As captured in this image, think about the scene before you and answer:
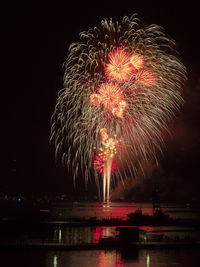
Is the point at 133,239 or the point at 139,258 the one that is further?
the point at 133,239

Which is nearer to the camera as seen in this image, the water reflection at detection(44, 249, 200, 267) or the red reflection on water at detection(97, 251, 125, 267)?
the red reflection on water at detection(97, 251, 125, 267)

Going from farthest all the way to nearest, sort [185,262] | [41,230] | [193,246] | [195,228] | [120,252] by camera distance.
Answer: [195,228]
[41,230]
[193,246]
[120,252]
[185,262]

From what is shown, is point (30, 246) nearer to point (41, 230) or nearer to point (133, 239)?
point (133, 239)

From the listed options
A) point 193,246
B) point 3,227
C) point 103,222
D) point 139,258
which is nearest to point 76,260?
point 139,258

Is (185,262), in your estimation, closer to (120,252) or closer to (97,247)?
(120,252)

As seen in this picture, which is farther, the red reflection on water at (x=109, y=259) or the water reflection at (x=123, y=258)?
the water reflection at (x=123, y=258)

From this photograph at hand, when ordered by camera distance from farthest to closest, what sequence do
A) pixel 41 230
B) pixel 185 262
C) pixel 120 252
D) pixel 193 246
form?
1. pixel 41 230
2. pixel 193 246
3. pixel 120 252
4. pixel 185 262

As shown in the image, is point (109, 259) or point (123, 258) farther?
point (123, 258)

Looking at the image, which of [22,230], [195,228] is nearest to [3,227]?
[22,230]

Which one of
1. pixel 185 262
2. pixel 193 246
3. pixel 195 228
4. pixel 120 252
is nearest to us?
pixel 185 262
